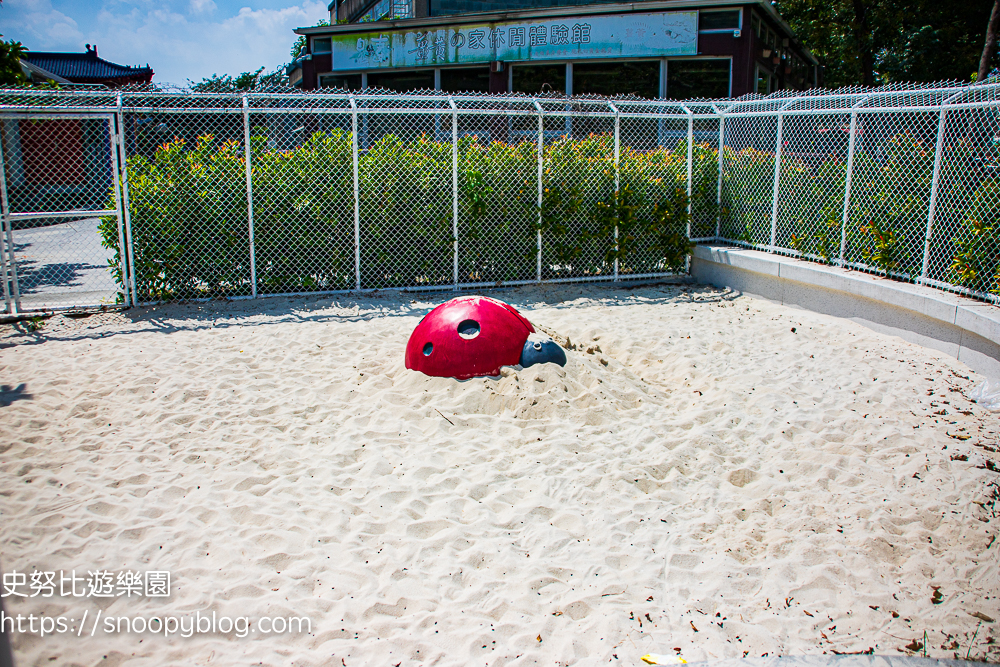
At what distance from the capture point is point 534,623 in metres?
3.05

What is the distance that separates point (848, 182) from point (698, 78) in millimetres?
11069

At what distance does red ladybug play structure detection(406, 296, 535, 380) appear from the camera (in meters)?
5.62

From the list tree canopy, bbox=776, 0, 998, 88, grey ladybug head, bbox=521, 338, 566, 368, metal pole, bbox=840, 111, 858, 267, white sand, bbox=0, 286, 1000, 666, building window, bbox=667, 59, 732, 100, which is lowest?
white sand, bbox=0, 286, 1000, 666

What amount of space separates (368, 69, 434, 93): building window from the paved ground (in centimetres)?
950

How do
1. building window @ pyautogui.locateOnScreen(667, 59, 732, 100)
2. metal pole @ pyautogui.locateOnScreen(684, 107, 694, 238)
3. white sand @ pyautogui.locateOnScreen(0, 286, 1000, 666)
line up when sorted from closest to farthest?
white sand @ pyautogui.locateOnScreen(0, 286, 1000, 666) → metal pole @ pyautogui.locateOnScreen(684, 107, 694, 238) → building window @ pyautogui.locateOnScreen(667, 59, 732, 100)

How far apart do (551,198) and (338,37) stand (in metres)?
14.4

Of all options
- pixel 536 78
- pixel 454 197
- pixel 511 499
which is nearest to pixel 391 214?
pixel 454 197

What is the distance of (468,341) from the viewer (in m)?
5.63

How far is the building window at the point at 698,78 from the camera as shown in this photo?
701 inches

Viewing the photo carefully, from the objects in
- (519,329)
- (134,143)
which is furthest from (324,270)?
(519,329)

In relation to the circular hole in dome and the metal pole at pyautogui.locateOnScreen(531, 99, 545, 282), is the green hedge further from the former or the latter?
the circular hole in dome

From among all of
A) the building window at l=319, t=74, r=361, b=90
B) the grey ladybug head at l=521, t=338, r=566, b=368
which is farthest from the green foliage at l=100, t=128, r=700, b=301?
the building window at l=319, t=74, r=361, b=90

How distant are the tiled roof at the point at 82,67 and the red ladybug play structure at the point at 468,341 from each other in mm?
41259

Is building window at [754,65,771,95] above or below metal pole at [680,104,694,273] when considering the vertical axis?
above
